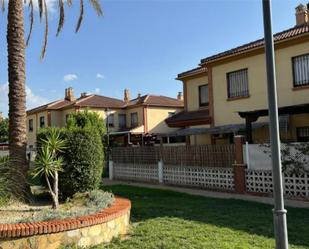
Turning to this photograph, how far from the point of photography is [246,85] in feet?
66.5

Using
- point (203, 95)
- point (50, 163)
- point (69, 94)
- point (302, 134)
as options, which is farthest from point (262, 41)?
point (69, 94)

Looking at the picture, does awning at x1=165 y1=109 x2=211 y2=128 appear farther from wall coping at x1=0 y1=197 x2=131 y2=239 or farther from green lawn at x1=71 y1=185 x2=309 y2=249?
wall coping at x1=0 y1=197 x2=131 y2=239

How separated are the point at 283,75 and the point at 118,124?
28.6m

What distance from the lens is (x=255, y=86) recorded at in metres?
19.6

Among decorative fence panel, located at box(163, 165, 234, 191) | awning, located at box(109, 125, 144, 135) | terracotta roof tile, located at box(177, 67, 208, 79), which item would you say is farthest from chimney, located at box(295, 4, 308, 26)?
awning, located at box(109, 125, 144, 135)

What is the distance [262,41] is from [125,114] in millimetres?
27618

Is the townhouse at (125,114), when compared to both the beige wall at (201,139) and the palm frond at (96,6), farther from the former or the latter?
the palm frond at (96,6)

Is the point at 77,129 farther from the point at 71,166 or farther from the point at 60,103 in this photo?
the point at 60,103

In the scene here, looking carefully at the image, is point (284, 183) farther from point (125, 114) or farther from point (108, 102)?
point (108, 102)

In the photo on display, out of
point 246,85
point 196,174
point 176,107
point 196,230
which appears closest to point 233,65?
point 246,85

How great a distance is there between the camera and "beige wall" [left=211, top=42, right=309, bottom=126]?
17.9m

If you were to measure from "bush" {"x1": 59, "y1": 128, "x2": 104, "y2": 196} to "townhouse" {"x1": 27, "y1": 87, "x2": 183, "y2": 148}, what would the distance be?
97.1 ft

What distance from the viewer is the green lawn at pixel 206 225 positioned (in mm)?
7191

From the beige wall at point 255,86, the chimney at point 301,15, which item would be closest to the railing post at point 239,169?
the beige wall at point 255,86
